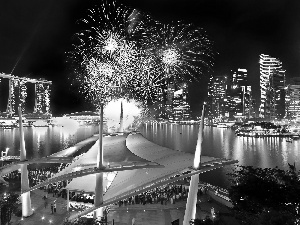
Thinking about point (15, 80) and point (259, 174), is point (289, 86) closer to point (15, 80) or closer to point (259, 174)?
point (15, 80)

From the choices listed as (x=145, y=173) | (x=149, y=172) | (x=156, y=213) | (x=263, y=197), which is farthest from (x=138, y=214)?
(x=263, y=197)

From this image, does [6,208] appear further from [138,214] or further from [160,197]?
[160,197]

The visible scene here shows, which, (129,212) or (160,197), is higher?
(160,197)

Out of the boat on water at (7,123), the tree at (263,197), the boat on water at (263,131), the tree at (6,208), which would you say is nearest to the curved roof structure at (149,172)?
the tree at (263,197)

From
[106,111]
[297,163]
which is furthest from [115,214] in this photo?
[297,163]

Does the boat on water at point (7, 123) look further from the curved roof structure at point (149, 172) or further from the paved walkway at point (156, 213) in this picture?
the paved walkway at point (156, 213)

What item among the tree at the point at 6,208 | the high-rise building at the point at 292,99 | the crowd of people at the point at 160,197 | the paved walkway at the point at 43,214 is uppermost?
the high-rise building at the point at 292,99

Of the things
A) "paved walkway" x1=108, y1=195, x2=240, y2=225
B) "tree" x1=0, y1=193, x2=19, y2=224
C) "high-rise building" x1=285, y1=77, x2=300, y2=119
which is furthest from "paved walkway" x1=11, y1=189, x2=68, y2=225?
"high-rise building" x1=285, y1=77, x2=300, y2=119

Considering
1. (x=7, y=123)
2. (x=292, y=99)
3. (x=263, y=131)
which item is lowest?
(x=263, y=131)
